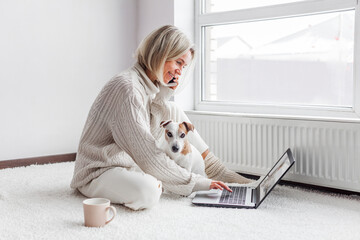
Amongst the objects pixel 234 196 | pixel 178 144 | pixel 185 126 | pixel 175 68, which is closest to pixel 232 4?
pixel 175 68

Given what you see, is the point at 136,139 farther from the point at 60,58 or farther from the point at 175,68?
the point at 60,58

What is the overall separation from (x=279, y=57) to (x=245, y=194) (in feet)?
3.29

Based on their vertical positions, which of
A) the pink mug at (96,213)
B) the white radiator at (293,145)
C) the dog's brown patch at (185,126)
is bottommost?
the pink mug at (96,213)

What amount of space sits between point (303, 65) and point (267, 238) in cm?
132

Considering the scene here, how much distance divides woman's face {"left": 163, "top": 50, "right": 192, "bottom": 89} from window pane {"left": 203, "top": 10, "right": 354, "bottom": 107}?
79 centimetres

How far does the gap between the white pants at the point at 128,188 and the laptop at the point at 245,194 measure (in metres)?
0.23

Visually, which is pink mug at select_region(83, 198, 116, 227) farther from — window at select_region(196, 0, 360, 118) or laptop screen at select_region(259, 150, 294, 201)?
window at select_region(196, 0, 360, 118)

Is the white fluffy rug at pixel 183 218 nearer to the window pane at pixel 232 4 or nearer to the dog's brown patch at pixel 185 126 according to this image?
the dog's brown patch at pixel 185 126

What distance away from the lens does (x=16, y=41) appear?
9.11 ft

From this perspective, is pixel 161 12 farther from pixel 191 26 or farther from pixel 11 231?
pixel 11 231

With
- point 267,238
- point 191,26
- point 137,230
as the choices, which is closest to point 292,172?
point 267,238

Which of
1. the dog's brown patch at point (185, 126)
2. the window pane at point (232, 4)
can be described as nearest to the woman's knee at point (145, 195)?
the dog's brown patch at point (185, 126)

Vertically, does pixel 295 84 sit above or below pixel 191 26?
below

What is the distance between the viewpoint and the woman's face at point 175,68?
6.75ft
